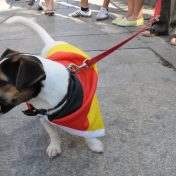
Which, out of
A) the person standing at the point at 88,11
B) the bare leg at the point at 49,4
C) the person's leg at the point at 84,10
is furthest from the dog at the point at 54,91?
the bare leg at the point at 49,4

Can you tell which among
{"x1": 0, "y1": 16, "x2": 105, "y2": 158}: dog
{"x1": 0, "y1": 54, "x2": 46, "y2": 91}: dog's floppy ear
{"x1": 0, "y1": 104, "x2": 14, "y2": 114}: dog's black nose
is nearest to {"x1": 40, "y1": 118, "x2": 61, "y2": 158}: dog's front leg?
{"x1": 0, "y1": 16, "x2": 105, "y2": 158}: dog

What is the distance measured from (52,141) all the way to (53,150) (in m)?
0.09

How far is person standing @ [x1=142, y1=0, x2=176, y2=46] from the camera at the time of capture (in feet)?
17.0

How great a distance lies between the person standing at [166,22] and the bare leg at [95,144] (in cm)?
287

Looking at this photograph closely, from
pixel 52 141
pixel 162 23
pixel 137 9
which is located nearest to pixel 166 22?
pixel 162 23

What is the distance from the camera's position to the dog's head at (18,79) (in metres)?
1.96

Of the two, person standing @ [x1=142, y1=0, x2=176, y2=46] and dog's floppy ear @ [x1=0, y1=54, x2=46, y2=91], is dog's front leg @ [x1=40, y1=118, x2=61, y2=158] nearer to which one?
dog's floppy ear @ [x1=0, y1=54, x2=46, y2=91]

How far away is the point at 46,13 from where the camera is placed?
7930mm

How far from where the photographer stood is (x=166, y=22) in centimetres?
540

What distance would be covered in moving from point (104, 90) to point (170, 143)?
119 cm

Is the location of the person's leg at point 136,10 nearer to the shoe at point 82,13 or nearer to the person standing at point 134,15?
the person standing at point 134,15

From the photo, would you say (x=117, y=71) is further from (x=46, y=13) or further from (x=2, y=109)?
(x=46, y=13)

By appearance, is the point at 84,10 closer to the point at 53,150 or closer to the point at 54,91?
the point at 53,150

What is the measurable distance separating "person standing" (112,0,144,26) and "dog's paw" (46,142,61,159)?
403cm
